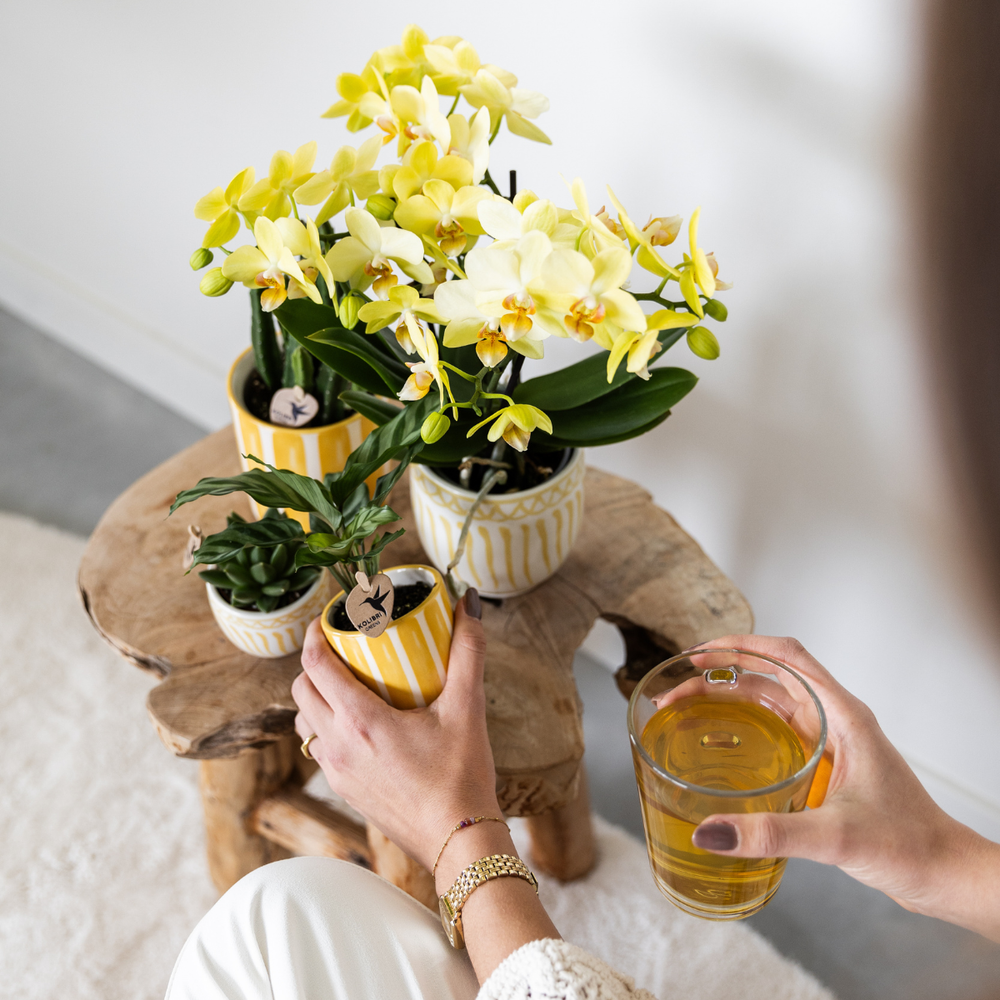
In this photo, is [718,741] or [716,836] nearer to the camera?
[716,836]

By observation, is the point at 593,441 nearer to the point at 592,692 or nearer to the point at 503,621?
the point at 503,621

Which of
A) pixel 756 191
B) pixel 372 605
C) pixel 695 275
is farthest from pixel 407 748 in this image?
pixel 756 191

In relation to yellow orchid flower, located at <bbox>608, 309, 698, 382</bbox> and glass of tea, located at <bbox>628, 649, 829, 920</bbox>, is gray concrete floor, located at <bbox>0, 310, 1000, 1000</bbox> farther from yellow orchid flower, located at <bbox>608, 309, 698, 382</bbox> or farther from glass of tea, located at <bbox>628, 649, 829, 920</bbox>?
yellow orchid flower, located at <bbox>608, 309, 698, 382</bbox>

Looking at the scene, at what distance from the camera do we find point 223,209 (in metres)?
0.71

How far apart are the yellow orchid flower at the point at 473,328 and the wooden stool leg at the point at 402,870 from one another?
1.92 ft

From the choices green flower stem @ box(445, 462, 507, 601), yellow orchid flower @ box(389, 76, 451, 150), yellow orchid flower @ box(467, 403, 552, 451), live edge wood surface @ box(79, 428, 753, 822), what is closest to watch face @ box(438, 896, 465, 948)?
live edge wood surface @ box(79, 428, 753, 822)

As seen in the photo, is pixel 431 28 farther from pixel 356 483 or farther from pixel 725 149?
pixel 356 483

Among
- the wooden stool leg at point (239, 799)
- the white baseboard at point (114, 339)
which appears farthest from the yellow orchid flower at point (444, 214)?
the white baseboard at point (114, 339)

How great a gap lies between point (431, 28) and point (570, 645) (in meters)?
0.72

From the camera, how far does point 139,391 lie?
2072 millimetres

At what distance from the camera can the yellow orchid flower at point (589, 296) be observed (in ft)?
1.93

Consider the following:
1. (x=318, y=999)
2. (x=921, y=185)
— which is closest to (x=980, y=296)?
(x=921, y=185)

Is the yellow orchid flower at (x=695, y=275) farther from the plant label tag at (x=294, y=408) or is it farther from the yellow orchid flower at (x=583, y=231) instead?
the plant label tag at (x=294, y=408)

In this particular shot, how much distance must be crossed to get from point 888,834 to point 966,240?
528mm
